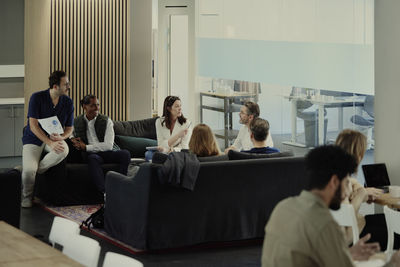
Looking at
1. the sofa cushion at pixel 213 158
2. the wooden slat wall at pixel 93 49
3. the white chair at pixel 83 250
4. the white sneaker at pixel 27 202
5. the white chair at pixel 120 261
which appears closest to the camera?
the white chair at pixel 120 261

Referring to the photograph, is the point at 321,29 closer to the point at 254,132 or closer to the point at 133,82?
the point at 254,132

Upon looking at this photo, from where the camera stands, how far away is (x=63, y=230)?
15.0 feet

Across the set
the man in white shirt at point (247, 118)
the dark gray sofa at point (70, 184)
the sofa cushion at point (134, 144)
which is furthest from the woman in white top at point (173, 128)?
the sofa cushion at point (134, 144)

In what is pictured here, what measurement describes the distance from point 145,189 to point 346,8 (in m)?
3.47

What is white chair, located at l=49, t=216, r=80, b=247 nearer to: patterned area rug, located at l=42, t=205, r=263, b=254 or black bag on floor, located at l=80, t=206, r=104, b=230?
patterned area rug, located at l=42, t=205, r=263, b=254

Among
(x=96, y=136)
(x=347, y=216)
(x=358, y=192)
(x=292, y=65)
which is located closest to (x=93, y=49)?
(x=96, y=136)

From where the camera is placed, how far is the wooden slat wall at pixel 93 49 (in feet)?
37.6

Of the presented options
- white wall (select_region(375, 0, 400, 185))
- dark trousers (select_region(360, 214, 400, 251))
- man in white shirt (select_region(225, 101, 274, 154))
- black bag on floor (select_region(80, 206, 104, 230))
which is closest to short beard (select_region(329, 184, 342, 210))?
dark trousers (select_region(360, 214, 400, 251))

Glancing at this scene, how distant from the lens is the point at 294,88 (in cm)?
977

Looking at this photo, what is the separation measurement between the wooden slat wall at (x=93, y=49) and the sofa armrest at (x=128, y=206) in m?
4.36

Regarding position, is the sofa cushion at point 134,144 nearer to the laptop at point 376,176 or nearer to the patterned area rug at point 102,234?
the patterned area rug at point 102,234

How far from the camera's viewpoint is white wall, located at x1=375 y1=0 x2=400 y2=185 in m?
7.18

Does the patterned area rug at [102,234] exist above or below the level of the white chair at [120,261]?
below

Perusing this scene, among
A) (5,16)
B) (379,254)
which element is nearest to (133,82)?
(5,16)
